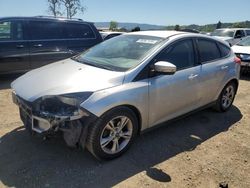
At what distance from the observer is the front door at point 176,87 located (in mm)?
3913

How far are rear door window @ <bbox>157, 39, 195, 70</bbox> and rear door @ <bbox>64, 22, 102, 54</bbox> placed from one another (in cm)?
429

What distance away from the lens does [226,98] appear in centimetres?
568

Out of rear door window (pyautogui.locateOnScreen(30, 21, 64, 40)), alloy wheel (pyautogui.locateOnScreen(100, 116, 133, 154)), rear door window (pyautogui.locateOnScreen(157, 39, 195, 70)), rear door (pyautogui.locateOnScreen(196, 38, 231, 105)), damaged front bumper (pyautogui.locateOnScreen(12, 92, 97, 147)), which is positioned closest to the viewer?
damaged front bumper (pyautogui.locateOnScreen(12, 92, 97, 147))

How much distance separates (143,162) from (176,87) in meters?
1.18

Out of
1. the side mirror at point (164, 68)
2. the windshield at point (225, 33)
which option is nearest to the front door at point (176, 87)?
the side mirror at point (164, 68)

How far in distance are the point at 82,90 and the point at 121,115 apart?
0.58 m

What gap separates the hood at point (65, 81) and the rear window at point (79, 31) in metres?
4.26

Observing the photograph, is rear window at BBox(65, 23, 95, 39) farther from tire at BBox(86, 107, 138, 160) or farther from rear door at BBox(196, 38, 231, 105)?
tire at BBox(86, 107, 138, 160)

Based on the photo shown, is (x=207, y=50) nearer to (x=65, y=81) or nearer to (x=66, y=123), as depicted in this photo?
(x=65, y=81)

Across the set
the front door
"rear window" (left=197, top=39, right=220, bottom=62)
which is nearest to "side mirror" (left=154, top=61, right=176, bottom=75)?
the front door

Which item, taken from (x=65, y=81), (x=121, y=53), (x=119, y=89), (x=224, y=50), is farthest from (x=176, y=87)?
(x=224, y=50)

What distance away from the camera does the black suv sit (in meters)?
7.16

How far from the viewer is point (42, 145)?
Result: 3930 mm

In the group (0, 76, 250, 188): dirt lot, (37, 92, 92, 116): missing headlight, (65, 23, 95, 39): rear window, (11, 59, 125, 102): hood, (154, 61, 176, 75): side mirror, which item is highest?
(65, 23, 95, 39): rear window
